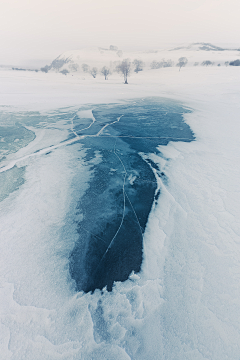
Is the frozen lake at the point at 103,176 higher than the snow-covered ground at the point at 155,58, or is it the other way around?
the snow-covered ground at the point at 155,58

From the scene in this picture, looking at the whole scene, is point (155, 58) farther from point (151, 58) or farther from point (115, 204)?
point (115, 204)

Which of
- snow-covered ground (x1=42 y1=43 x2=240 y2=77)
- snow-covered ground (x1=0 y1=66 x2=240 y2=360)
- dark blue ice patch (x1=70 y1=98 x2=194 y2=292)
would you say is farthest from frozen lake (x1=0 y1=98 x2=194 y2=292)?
snow-covered ground (x1=42 y1=43 x2=240 y2=77)

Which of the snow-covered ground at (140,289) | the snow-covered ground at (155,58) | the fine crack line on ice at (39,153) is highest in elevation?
the snow-covered ground at (155,58)

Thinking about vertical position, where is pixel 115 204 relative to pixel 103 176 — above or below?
below

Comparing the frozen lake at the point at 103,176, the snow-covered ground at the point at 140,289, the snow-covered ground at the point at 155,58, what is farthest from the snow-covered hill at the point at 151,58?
the snow-covered ground at the point at 140,289

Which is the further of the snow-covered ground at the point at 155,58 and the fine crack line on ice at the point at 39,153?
the snow-covered ground at the point at 155,58

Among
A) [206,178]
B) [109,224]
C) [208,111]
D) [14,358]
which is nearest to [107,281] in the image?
[109,224]

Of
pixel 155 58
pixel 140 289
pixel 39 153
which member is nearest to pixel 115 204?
pixel 140 289

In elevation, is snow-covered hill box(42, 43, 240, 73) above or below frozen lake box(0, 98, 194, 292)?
above

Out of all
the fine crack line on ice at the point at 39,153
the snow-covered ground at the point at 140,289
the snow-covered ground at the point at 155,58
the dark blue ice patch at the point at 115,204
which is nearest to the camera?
the snow-covered ground at the point at 140,289

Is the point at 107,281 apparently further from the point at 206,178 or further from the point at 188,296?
the point at 206,178

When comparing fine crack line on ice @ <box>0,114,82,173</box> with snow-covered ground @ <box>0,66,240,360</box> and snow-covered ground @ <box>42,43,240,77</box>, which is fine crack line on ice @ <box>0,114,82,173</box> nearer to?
snow-covered ground @ <box>0,66,240,360</box>

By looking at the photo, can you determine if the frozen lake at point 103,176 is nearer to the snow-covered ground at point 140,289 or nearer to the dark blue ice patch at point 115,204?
the dark blue ice patch at point 115,204
